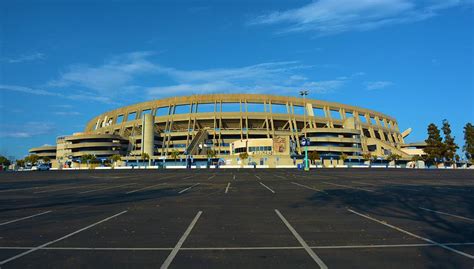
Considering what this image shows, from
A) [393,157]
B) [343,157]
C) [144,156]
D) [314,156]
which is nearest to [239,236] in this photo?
[314,156]

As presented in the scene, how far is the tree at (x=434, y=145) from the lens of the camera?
10806 cm

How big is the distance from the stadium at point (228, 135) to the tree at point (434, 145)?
13.8m

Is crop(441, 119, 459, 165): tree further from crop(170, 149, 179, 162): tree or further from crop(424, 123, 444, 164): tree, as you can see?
crop(170, 149, 179, 162): tree

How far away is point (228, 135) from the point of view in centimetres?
13175

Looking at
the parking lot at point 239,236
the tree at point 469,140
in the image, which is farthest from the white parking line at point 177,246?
the tree at point 469,140

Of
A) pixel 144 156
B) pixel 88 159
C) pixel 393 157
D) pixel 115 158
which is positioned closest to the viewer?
pixel 393 157

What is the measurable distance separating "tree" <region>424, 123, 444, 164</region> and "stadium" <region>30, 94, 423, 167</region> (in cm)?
1376

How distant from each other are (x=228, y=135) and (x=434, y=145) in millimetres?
68131

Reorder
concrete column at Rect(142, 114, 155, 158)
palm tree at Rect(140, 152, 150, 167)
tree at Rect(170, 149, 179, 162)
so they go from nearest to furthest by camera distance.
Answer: palm tree at Rect(140, 152, 150, 167) → tree at Rect(170, 149, 179, 162) → concrete column at Rect(142, 114, 155, 158)

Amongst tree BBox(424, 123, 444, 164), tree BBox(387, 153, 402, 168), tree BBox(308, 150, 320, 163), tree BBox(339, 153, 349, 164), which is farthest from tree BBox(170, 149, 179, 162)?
tree BBox(424, 123, 444, 164)

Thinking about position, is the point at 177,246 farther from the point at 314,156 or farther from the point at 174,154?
the point at 174,154

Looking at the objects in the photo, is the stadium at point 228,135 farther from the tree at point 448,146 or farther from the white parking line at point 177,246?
the white parking line at point 177,246

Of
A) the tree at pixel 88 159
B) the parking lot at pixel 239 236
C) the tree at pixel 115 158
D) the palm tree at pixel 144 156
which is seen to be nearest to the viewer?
the parking lot at pixel 239 236

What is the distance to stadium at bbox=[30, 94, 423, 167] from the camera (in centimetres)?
11769
